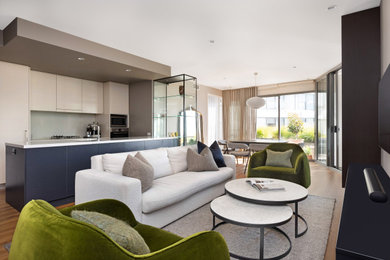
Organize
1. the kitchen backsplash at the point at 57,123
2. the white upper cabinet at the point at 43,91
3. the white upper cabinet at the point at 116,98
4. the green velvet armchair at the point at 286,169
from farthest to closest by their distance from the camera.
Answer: the white upper cabinet at the point at 116,98, the kitchen backsplash at the point at 57,123, the white upper cabinet at the point at 43,91, the green velvet armchair at the point at 286,169

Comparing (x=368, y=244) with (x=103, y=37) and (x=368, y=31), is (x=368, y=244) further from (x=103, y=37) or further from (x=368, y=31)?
(x=103, y=37)

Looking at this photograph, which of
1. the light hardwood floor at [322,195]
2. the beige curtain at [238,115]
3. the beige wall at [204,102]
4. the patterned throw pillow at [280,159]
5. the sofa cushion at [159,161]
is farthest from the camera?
the beige curtain at [238,115]

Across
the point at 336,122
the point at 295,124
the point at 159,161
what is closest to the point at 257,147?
the point at 336,122

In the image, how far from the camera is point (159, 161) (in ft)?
9.92

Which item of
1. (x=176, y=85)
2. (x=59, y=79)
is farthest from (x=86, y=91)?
(x=176, y=85)

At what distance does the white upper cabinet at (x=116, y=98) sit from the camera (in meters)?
5.53

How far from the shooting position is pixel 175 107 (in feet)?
17.1

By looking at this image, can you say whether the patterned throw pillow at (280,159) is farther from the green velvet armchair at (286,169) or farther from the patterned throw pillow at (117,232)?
the patterned throw pillow at (117,232)

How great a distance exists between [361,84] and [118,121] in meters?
5.06

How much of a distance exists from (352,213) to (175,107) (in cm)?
446

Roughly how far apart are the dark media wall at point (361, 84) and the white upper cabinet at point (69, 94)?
529cm

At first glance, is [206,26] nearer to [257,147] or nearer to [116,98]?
[257,147]

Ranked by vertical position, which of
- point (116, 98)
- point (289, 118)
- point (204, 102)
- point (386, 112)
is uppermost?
point (204, 102)

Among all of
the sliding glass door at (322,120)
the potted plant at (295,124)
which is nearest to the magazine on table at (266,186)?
the sliding glass door at (322,120)
